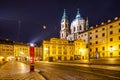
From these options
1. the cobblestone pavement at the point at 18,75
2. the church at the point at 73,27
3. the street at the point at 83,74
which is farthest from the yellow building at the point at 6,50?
the street at the point at 83,74

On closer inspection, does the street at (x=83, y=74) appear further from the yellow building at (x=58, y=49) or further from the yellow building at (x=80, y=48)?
the yellow building at (x=80, y=48)

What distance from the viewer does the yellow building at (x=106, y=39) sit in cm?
7982

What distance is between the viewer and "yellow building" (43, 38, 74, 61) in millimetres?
98938

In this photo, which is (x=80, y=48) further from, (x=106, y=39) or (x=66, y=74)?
(x=66, y=74)

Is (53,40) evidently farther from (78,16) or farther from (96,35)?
(78,16)

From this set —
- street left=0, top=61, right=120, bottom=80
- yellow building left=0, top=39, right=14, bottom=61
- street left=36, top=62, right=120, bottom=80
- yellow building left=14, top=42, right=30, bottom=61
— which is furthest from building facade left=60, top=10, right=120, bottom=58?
yellow building left=0, top=39, right=14, bottom=61

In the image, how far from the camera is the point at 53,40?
10181 cm

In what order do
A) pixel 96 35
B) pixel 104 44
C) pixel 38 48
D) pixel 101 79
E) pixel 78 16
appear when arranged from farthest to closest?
1. pixel 38 48
2. pixel 78 16
3. pixel 96 35
4. pixel 104 44
5. pixel 101 79

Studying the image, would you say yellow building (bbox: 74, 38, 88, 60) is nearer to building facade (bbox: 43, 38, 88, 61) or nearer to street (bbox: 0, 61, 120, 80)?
building facade (bbox: 43, 38, 88, 61)

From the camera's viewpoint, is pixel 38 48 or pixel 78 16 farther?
pixel 38 48

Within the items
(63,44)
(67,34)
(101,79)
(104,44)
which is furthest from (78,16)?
(101,79)

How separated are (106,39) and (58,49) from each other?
1111 inches

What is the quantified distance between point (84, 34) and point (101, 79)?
96.4 metres

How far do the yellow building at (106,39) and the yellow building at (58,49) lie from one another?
1307 centimetres
